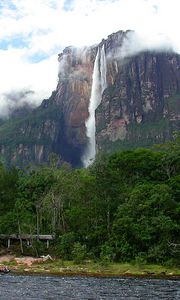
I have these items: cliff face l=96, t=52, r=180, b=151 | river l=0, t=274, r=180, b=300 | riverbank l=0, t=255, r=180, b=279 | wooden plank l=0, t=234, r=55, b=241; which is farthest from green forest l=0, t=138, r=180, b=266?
cliff face l=96, t=52, r=180, b=151

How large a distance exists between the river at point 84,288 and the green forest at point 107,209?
1011 centimetres

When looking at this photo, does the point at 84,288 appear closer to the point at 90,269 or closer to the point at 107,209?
the point at 90,269

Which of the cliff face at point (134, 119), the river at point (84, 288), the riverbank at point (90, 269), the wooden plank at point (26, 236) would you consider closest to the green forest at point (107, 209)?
the wooden plank at point (26, 236)

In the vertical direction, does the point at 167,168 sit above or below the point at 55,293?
above

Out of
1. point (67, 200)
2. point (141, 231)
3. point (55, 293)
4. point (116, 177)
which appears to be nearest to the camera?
point (55, 293)

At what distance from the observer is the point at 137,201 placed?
60.8 m

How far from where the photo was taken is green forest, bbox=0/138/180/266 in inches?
2267

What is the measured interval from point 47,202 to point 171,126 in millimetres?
120723

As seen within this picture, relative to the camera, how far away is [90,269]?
52.7m

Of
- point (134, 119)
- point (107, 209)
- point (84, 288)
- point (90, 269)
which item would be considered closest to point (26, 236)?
point (107, 209)

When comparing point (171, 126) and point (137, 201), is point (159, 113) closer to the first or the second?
point (171, 126)

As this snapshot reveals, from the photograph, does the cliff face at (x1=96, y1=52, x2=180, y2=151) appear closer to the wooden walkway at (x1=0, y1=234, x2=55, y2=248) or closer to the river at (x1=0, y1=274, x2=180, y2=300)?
the wooden walkway at (x1=0, y1=234, x2=55, y2=248)

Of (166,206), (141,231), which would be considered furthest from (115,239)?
(166,206)

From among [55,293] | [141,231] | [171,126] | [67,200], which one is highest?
[171,126]
